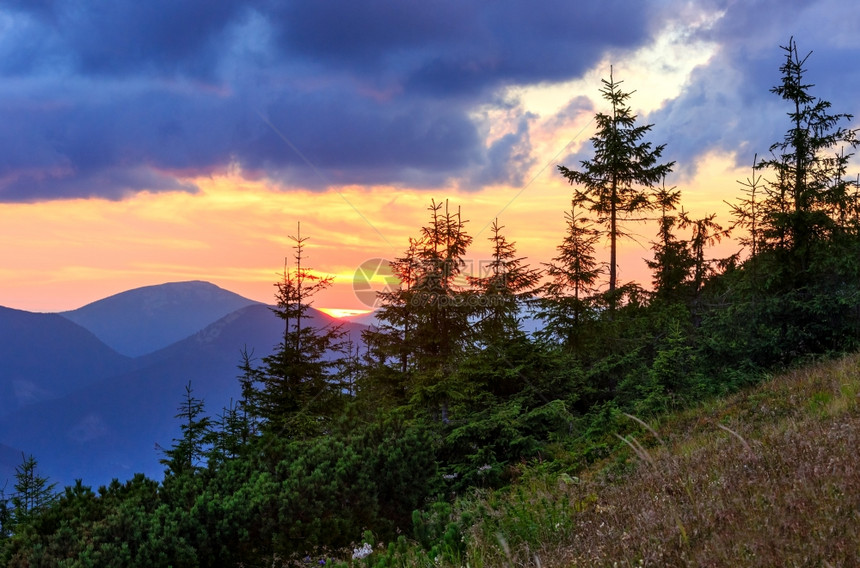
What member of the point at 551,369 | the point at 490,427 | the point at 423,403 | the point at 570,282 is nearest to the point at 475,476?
the point at 490,427

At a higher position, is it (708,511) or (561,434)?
(708,511)

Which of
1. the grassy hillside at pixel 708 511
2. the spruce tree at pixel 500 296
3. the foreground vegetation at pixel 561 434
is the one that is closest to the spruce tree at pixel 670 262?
the foreground vegetation at pixel 561 434

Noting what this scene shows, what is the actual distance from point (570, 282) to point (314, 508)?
13.8m

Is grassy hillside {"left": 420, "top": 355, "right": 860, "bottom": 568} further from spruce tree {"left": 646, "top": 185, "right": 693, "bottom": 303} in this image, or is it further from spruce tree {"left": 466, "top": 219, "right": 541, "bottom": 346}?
spruce tree {"left": 646, "top": 185, "right": 693, "bottom": 303}

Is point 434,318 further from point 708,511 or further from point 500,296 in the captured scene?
point 708,511

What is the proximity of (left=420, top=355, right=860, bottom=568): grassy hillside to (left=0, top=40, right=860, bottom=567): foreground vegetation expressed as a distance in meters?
0.03

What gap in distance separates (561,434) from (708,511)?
35.2 feet

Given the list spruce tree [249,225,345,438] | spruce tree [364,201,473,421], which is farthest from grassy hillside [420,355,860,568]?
spruce tree [249,225,345,438]

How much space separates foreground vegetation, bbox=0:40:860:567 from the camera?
460 centimetres

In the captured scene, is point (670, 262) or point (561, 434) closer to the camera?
point (561, 434)

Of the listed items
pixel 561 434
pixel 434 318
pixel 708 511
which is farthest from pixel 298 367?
pixel 708 511

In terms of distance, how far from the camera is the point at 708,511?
421 centimetres

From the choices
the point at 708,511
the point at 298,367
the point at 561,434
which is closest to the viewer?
the point at 708,511

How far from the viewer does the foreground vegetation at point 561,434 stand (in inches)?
181
